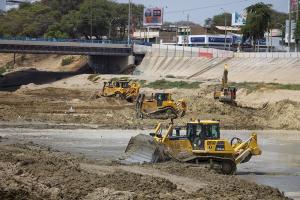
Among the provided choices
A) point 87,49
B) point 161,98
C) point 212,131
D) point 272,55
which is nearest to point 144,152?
point 212,131

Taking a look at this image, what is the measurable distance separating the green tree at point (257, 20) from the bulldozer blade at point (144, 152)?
9373 centimetres

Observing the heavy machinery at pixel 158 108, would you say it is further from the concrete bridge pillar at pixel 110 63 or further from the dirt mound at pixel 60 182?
the concrete bridge pillar at pixel 110 63

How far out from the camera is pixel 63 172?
64.3 ft

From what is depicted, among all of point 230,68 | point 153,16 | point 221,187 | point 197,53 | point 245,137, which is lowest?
point 245,137

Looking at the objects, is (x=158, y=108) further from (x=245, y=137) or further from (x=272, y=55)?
(x=272, y=55)

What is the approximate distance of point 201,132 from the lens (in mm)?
25984

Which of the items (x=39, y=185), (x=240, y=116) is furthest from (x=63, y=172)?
(x=240, y=116)

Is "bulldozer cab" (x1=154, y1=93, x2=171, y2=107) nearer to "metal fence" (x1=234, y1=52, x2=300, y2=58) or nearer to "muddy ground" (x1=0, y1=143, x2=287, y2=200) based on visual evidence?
"muddy ground" (x1=0, y1=143, x2=287, y2=200)

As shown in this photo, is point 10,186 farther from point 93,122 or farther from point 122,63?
point 122,63

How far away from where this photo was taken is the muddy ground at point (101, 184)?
55.5ft

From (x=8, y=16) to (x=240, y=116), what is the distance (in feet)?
417

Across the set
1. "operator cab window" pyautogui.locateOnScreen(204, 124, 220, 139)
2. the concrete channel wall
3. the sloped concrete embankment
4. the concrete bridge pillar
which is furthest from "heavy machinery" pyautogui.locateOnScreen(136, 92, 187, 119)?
the concrete bridge pillar

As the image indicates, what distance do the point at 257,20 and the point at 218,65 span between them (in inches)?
816

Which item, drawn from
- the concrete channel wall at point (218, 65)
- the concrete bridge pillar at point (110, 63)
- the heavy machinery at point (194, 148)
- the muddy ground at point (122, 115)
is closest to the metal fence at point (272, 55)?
the concrete channel wall at point (218, 65)
